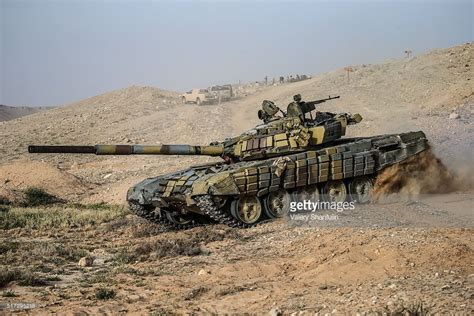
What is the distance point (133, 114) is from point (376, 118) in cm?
2004

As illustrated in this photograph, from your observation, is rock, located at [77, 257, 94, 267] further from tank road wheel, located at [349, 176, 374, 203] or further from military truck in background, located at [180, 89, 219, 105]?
military truck in background, located at [180, 89, 219, 105]

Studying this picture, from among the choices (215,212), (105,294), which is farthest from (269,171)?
(105,294)

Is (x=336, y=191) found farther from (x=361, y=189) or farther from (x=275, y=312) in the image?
(x=275, y=312)

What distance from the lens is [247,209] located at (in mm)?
16078

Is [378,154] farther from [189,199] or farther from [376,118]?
[376,118]

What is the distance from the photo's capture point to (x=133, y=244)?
15258mm

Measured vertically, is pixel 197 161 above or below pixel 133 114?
below

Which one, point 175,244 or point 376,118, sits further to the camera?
point 376,118

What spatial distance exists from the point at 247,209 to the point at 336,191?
10.3ft

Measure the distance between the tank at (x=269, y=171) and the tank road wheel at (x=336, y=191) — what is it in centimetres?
3

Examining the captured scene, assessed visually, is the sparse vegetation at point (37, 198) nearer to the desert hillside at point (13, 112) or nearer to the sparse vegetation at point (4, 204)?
the sparse vegetation at point (4, 204)

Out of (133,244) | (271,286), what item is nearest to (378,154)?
(133,244)

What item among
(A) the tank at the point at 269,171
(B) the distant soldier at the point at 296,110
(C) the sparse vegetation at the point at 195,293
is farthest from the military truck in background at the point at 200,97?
(C) the sparse vegetation at the point at 195,293

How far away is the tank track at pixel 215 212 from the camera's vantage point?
1498 centimetres
